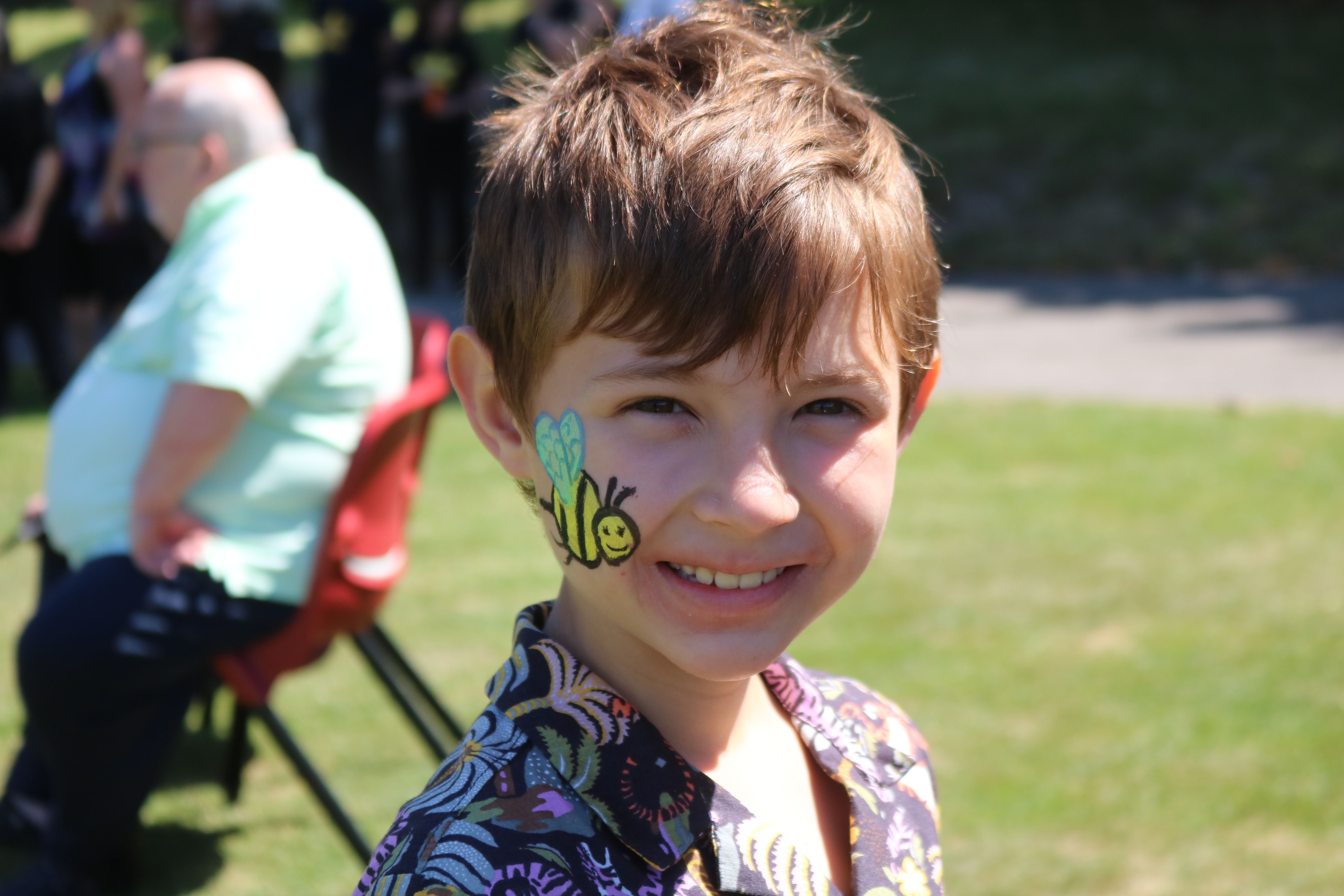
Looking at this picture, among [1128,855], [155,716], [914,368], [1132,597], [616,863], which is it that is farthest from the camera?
[1132,597]

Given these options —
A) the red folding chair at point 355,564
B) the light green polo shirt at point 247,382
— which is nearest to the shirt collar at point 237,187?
the light green polo shirt at point 247,382

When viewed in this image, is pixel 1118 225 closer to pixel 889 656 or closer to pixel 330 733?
pixel 889 656

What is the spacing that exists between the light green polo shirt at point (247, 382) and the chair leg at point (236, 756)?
64 centimetres

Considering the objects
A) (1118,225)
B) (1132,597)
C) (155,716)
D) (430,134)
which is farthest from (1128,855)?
(1118,225)

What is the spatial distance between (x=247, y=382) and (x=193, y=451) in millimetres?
181

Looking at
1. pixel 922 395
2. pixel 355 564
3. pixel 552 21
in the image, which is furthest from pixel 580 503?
pixel 552 21

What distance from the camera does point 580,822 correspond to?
115 cm

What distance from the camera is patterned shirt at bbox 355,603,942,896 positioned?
110cm

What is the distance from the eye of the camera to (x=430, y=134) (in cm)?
970

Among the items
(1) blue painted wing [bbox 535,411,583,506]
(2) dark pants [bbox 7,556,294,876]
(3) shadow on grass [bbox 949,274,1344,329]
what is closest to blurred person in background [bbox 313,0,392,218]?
(3) shadow on grass [bbox 949,274,1344,329]

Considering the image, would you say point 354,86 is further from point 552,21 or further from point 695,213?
point 695,213

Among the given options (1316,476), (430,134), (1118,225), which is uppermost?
(1118,225)

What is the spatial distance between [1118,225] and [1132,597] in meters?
6.96

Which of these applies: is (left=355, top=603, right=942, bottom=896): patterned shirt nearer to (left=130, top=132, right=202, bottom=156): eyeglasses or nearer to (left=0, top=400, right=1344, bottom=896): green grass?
(left=0, top=400, right=1344, bottom=896): green grass
